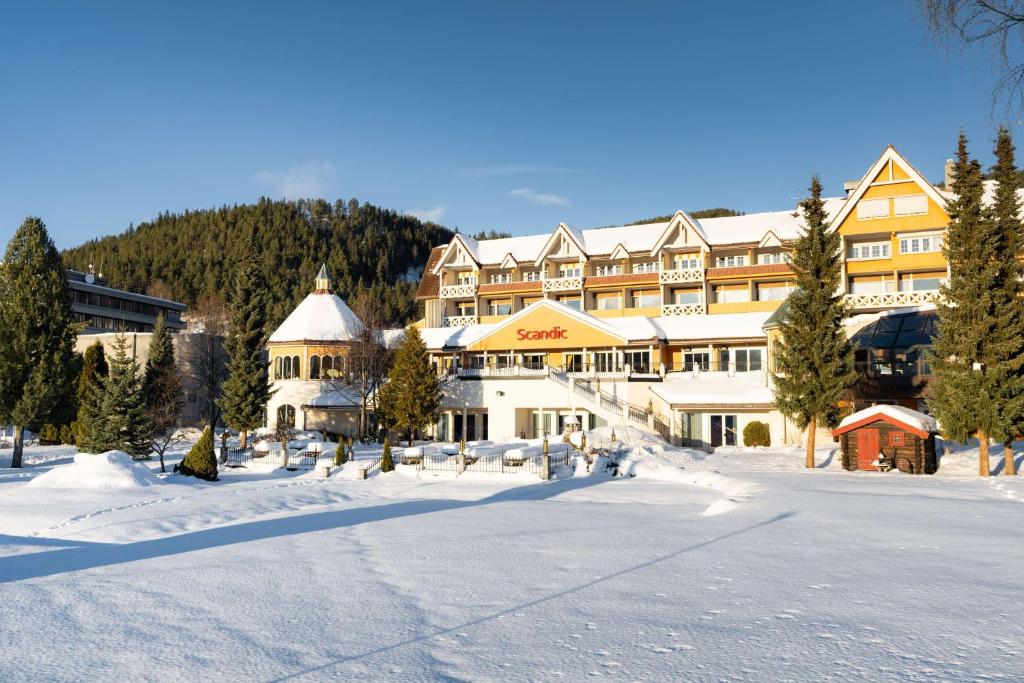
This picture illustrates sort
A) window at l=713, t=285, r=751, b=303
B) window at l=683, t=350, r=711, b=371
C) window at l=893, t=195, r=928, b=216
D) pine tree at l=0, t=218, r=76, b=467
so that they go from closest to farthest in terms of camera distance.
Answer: pine tree at l=0, t=218, r=76, b=467
window at l=893, t=195, r=928, b=216
window at l=683, t=350, r=711, b=371
window at l=713, t=285, r=751, b=303

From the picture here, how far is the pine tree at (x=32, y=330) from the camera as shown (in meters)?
35.6

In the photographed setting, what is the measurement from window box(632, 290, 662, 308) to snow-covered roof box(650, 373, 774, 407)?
12.8 meters

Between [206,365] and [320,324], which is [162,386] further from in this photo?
[320,324]

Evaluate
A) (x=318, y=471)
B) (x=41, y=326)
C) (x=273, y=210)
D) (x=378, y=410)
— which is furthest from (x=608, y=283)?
(x=273, y=210)

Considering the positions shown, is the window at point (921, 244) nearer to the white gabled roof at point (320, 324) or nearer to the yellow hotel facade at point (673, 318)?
the yellow hotel facade at point (673, 318)

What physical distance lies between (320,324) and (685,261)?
89.8ft

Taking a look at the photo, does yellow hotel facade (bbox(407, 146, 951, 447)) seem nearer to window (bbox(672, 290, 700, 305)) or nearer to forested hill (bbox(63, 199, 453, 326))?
window (bbox(672, 290, 700, 305))

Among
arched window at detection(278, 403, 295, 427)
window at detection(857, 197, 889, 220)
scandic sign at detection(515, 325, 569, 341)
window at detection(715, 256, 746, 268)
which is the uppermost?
window at detection(857, 197, 889, 220)

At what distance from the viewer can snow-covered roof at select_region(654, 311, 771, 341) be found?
149 ft

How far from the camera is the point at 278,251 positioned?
151750 mm

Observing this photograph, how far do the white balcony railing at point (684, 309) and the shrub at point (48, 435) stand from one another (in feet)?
136

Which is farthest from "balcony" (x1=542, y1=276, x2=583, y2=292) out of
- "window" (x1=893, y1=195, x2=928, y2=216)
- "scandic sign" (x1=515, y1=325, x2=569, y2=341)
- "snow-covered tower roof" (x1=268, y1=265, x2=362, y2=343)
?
"window" (x1=893, y1=195, x2=928, y2=216)

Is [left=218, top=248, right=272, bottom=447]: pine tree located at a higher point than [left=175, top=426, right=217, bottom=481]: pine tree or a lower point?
higher

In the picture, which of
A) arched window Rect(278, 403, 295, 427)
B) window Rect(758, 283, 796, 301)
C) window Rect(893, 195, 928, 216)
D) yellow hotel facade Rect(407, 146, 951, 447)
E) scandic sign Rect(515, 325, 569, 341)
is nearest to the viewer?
yellow hotel facade Rect(407, 146, 951, 447)
